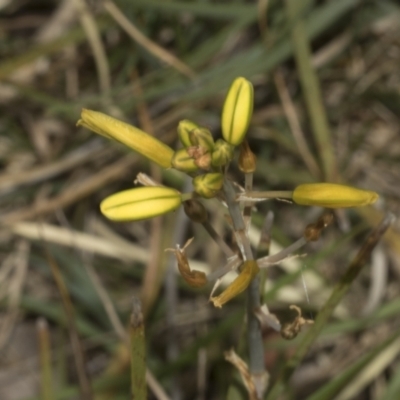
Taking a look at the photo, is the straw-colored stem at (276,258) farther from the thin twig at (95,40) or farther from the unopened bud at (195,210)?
the thin twig at (95,40)

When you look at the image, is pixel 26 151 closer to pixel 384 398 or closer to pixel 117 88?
pixel 117 88

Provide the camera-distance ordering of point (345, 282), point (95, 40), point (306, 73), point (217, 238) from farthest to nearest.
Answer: point (95, 40), point (306, 73), point (345, 282), point (217, 238)

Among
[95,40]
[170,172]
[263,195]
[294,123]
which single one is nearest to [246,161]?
[263,195]

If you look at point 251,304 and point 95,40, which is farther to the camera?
point 95,40

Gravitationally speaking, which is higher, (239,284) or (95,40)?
(239,284)

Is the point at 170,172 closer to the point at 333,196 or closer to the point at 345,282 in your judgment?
the point at 345,282

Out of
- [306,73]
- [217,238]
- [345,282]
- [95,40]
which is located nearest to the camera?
[217,238]

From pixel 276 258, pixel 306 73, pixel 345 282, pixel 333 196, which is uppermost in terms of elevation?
pixel 333 196
